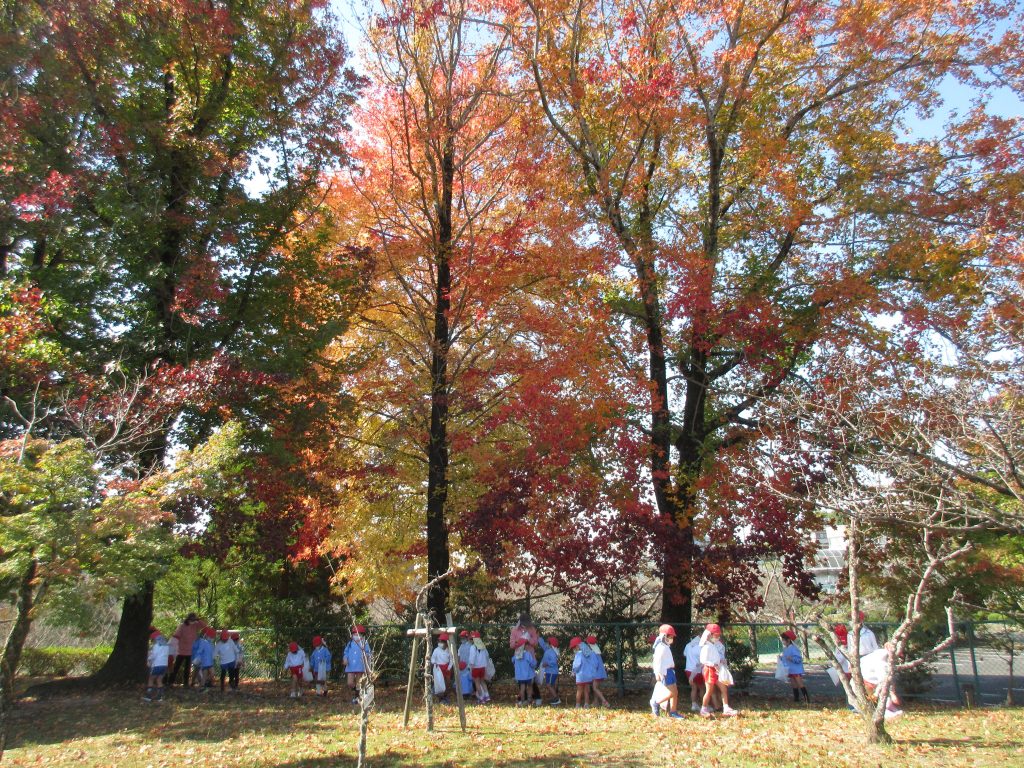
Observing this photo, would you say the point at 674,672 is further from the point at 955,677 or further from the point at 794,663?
the point at 955,677

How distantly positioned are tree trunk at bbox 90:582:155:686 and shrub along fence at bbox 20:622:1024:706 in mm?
4042

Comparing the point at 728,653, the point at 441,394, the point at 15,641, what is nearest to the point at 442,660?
the point at 441,394

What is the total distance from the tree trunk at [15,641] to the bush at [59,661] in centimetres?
1565

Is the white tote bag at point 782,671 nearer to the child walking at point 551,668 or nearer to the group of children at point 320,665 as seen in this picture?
the child walking at point 551,668

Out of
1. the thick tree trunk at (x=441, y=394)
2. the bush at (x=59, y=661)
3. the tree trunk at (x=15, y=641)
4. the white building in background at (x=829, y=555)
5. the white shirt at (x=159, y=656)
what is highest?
the thick tree trunk at (x=441, y=394)

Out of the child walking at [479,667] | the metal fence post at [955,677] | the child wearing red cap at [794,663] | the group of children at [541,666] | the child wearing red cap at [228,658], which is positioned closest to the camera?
the group of children at [541,666]

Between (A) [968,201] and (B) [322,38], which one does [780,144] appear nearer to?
(A) [968,201]

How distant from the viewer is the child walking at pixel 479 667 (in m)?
14.7

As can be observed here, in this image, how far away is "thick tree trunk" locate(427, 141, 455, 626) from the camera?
1631cm

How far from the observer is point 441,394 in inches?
689

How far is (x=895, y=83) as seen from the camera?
17031mm

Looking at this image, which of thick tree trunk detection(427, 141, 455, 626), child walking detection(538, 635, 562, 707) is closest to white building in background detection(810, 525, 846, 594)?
child walking detection(538, 635, 562, 707)

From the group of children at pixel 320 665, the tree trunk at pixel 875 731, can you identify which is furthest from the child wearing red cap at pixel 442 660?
the tree trunk at pixel 875 731

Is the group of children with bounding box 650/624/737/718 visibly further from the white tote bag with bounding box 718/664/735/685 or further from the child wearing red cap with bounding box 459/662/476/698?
the child wearing red cap with bounding box 459/662/476/698
